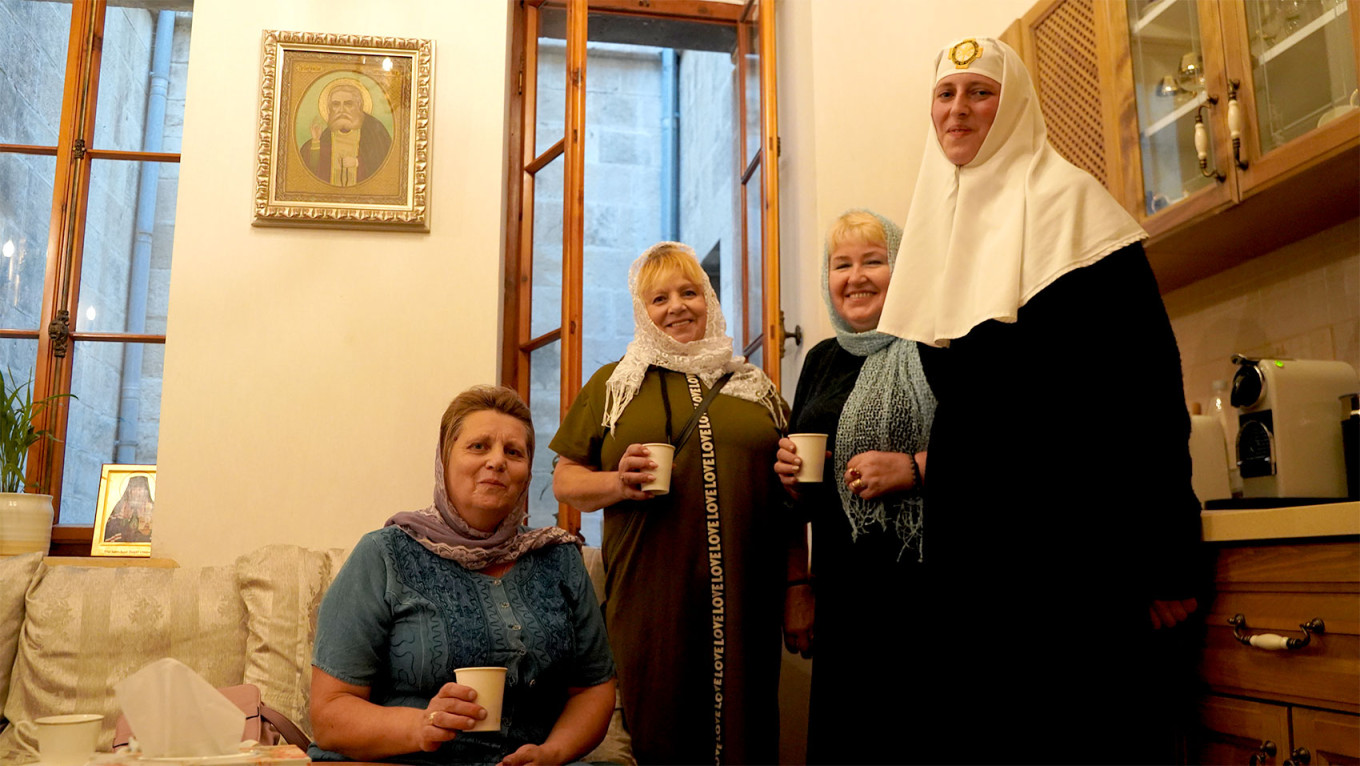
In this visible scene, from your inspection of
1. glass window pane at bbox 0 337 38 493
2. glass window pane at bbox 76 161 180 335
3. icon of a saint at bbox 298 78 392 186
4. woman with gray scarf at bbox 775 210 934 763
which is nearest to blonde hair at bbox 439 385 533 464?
woman with gray scarf at bbox 775 210 934 763

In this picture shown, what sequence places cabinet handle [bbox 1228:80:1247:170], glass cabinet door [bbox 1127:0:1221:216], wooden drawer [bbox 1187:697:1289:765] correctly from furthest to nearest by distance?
glass cabinet door [bbox 1127:0:1221:216]
cabinet handle [bbox 1228:80:1247:170]
wooden drawer [bbox 1187:697:1289:765]

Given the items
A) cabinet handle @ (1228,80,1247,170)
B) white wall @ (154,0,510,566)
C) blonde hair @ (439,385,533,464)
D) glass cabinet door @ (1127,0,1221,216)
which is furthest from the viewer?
white wall @ (154,0,510,566)

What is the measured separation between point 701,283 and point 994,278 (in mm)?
877

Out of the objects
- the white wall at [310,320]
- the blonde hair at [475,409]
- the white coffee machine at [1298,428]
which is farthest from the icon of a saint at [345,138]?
the white coffee machine at [1298,428]

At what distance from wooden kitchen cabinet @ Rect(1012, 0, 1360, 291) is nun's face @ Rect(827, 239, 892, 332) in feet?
2.40

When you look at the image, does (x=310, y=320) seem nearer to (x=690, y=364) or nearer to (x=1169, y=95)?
(x=690, y=364)

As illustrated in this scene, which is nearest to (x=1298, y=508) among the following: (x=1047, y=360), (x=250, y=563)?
(x=1047, y=360)

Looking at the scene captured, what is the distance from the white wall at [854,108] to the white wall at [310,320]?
0.92 metres

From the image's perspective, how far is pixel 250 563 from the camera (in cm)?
225

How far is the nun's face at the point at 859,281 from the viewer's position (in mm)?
2090

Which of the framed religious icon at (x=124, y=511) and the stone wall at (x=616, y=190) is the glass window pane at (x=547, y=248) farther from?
the framed religious icon at (x=124, y=511)

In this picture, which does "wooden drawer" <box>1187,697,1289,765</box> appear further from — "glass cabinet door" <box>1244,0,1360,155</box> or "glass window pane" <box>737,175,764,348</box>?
"glass window pane" <box>737,175,764,348</box>

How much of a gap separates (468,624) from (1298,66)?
190cm

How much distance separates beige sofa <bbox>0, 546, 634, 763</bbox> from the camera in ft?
6.77
